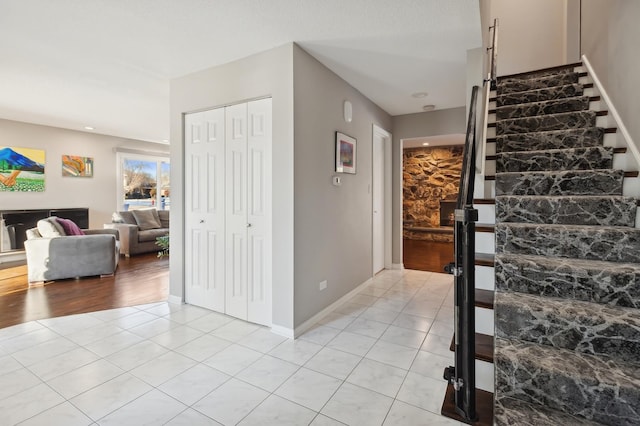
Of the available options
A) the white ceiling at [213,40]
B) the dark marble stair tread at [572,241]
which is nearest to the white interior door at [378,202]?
the white ceiling at [213,40]

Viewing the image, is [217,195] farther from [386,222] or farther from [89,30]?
[386,222]

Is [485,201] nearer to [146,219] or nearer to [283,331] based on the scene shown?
[283,331]

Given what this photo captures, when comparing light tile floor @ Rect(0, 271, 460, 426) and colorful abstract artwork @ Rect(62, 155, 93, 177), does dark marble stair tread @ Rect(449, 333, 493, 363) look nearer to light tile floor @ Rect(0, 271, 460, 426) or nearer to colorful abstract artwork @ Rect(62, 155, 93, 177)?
light tile floor @ Rect(0, 271, 460, 426)

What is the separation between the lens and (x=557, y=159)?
8.13ft

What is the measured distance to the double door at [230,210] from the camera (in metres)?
2.90

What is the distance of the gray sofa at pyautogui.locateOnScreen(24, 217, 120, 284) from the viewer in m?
4.25

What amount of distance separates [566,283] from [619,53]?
2210 mm

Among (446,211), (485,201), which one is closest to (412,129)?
(485,201)

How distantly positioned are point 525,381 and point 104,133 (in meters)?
8.25

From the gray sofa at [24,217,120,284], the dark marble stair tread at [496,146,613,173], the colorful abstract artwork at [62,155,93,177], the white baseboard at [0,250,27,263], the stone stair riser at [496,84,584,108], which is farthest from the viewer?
the colorful abstract artwork at [62,155,93,177]

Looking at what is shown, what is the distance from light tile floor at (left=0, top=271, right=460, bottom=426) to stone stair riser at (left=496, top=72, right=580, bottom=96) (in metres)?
2.69

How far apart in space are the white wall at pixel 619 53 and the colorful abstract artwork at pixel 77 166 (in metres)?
8.51

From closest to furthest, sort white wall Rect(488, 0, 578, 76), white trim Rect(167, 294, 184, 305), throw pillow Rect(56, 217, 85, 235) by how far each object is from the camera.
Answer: white trim Rect(167, 294, 184, 305)
white wall Rect(488, 0, 578, 76)
throw pillow Rect(56, 217, 85, 235)

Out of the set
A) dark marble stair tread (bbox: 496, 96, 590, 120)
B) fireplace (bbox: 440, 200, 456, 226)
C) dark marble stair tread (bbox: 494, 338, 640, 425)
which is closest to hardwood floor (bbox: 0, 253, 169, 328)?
dark marble stair tread (bbox: 494, 338, 640, 425)
